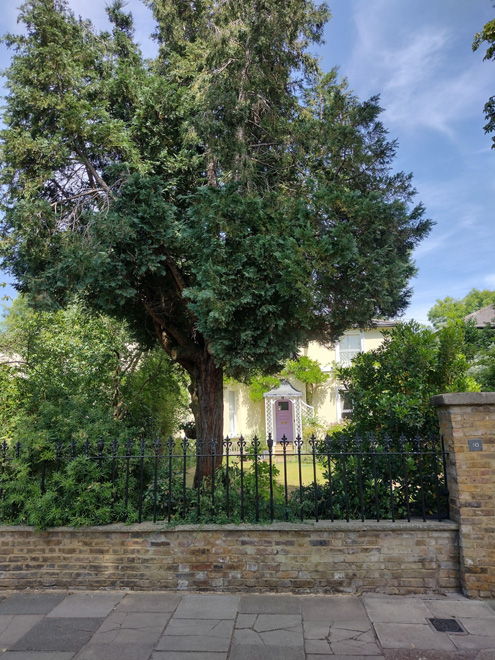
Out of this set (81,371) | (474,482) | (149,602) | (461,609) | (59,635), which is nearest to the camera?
(59,635)

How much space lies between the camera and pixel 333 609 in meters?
3.91

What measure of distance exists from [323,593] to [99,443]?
286 centimetres

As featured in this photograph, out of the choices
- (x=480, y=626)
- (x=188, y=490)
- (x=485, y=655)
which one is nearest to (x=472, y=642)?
(x=485, y=655)

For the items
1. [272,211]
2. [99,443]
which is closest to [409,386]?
[272,211]

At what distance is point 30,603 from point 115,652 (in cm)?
146

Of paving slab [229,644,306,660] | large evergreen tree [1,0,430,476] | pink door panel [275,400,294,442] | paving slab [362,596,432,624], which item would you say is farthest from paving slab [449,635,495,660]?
pink door panel [275,400,294,442]

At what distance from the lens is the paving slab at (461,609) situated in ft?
12.2

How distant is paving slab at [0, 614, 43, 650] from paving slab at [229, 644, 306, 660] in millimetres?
1814

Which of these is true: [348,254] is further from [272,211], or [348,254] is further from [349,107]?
[349,107]

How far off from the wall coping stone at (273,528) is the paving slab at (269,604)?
622 millimetres

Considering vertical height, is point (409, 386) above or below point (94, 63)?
below

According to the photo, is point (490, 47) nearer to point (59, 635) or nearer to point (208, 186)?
point (208, 186)

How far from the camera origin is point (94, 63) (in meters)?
7.01

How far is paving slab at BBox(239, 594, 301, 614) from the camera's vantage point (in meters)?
3.90
